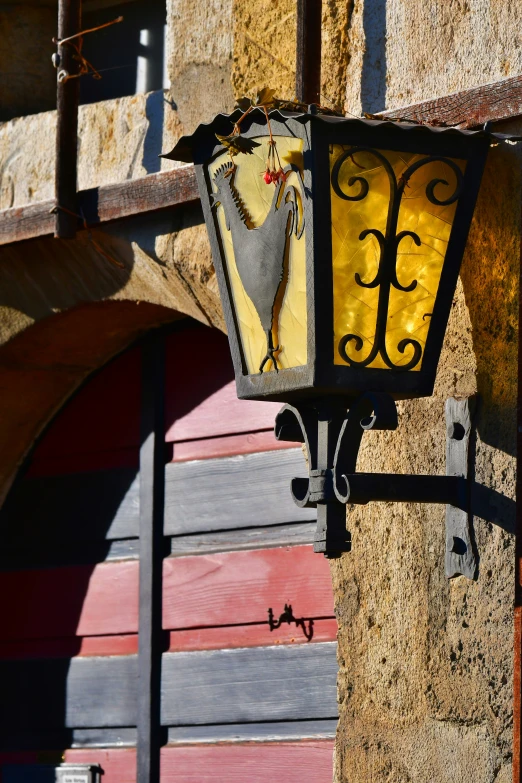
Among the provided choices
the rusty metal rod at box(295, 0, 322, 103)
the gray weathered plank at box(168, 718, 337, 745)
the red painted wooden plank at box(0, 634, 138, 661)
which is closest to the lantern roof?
the rusty metal rod at box(295, 0, 322, 103)

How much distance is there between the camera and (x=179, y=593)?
3.78 m

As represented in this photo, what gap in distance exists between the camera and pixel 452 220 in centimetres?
246

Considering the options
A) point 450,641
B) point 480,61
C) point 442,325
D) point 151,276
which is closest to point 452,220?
point 442,325

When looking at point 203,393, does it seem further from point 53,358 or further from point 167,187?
point 167,187

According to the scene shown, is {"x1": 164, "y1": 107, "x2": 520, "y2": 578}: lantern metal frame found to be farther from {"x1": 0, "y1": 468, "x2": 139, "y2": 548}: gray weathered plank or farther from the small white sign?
the small white sign

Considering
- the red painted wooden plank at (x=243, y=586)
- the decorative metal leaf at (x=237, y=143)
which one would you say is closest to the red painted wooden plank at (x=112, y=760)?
the red painted wooden plank at (x=243, y=586)

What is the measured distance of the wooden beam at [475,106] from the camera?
266cm

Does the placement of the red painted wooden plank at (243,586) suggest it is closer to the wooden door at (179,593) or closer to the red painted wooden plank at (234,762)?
the wooden door at (179,593)

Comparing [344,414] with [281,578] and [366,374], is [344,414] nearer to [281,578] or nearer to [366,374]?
[366,374]

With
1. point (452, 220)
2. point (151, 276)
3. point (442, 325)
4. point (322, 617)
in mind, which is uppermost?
point (151, 276)

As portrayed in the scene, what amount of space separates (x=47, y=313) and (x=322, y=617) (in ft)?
3.73

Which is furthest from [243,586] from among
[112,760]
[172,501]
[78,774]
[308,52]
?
[308,52]

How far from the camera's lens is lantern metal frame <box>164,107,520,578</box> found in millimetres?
2361

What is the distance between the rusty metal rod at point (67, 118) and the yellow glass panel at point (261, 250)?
102 cm
